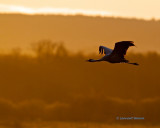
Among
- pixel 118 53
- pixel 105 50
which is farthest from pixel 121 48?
pixel 105 50

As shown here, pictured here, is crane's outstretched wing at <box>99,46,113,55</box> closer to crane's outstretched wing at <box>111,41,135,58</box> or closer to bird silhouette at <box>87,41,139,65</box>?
bird silhouette at <box>87,41,139,65</box>

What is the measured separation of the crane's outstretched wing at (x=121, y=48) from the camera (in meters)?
34.0

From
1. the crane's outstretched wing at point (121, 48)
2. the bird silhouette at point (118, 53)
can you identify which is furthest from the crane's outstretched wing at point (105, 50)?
the crane's outstretched wing at point (121, 48)

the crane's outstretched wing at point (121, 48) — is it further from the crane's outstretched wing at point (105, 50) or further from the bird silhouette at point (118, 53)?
the crane's outstretched wing at point (105, 50)

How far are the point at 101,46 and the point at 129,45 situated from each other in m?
5.00

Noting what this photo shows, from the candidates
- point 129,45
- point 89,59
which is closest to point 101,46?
point 89,59

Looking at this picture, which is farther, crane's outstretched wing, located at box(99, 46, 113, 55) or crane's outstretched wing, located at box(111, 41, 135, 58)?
crane's outstretched wing, located at box(99, 46, 113, 55)

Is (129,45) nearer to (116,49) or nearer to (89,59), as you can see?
(116,49)

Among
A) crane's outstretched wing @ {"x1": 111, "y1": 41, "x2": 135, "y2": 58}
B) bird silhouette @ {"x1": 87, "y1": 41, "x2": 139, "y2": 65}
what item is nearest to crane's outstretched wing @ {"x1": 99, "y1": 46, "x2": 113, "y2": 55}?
bird silhouette @ {"x1": 87, "y1": 41, "x2": 139, "y2": 65}

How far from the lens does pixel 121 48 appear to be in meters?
35.2

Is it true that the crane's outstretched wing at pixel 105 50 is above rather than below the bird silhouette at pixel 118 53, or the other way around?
above

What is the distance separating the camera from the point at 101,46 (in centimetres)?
3900

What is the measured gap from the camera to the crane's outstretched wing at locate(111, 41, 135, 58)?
3403 centimetres

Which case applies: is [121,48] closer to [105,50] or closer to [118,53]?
[118,53]
